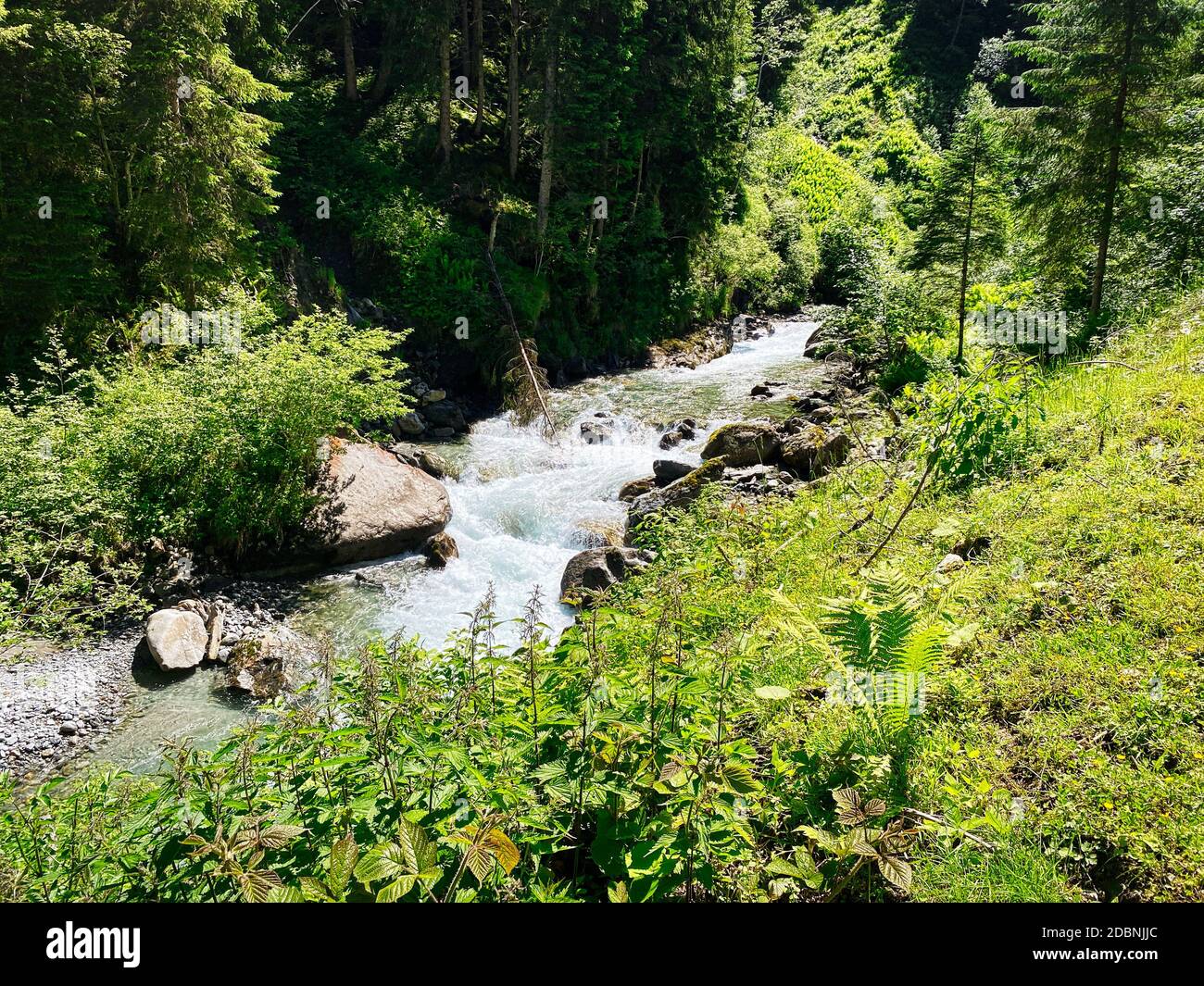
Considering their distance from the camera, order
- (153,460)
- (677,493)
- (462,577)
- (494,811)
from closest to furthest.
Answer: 1. (494,811)
2. (153,460)
3. (462,577)
4. (677,493)

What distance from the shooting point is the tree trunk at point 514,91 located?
2006cm

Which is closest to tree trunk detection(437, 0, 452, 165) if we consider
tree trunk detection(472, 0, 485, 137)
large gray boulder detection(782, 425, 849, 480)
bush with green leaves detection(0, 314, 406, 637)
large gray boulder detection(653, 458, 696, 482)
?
tree trunk detection(472, 0, 485, 137)

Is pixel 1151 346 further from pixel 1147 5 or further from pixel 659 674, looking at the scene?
pixel 659 674

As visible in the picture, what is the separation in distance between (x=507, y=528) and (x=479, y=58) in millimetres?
18532

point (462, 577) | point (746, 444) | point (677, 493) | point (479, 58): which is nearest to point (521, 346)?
Result: point (746, 444)

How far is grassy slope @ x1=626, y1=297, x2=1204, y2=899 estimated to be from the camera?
2.70 m

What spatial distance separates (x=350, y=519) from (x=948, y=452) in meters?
8.53

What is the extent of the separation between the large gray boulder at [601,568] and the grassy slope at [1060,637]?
6.02ft

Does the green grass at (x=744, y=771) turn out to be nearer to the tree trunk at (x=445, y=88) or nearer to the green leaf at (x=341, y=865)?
the green leaf at (x=341, y=865)

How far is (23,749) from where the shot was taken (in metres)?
6.73

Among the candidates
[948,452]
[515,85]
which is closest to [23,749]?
[948,452]

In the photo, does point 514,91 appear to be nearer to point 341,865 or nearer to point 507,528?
point 507,528

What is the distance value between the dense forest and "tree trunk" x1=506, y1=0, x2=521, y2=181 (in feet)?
0.65

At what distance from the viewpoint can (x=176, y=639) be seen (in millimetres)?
8219
